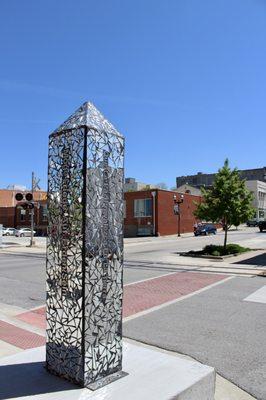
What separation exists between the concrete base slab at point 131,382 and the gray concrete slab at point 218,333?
3.12 ft

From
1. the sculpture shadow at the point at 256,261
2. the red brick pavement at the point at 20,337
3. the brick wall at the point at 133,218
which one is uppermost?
the brick wall at the point at 133,218

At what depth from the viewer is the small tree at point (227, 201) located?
71.8ft

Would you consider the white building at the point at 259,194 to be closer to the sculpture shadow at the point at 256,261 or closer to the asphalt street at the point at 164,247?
the asphalt street at the point at 164,247

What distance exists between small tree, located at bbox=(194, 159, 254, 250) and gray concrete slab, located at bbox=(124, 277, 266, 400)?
11729mm

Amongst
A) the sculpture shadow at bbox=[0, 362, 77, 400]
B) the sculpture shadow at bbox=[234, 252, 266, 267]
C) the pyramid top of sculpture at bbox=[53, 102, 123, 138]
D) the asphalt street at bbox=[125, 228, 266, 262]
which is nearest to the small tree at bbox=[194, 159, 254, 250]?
the sculpture shadow at bbox=[234, 252, 266, 267]

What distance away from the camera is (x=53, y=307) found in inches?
166

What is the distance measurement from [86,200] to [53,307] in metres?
1.13

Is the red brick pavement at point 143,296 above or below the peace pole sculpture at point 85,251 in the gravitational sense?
below

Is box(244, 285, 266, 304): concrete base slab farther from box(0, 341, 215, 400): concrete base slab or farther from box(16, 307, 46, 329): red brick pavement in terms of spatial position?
box(0, 341, 215, 400): concrete base slab

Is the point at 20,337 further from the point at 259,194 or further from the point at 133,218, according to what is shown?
the point at 259,194

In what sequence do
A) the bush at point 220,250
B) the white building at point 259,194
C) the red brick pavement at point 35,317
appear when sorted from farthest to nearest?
the white building at point 259,194, the bush at point 220,250, the red brick pavement at point 35,317

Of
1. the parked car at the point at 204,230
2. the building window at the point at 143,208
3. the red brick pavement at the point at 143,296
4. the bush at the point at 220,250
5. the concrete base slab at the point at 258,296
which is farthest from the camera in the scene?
the building window at the point at 143,208

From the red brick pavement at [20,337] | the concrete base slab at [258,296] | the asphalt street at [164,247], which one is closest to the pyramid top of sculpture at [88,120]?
the red brick pavement at [20,337]

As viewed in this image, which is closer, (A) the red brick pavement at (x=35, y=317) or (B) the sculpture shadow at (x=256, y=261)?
(A) the red brick pavement at (x=35, y=317)
